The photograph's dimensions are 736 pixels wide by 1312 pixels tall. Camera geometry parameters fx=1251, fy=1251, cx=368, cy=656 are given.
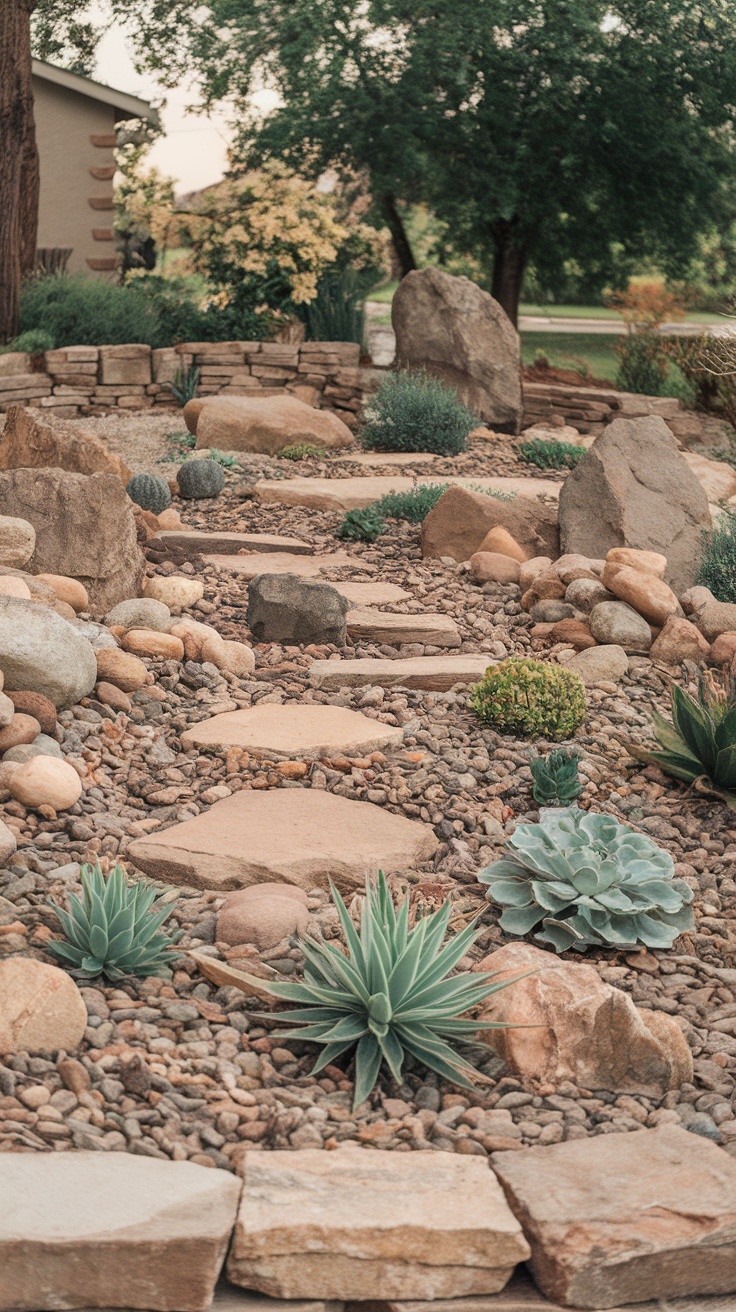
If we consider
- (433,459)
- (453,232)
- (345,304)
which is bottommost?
(433,459)

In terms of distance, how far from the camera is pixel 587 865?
3725 mm

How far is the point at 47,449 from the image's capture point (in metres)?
7.05

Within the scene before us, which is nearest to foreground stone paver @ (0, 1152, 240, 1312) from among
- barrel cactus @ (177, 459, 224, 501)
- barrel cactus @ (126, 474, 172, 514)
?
barrel cactus @ (126, 474, 172, 514)

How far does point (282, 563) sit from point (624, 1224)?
4.97 metres

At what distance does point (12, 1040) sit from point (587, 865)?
1.71 meters

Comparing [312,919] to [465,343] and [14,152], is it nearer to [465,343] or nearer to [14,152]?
[465,343]

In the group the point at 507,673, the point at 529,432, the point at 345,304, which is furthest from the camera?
the point at 345,304

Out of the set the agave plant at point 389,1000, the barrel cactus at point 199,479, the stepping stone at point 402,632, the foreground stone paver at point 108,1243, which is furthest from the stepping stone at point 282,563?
the foreground stone paver at point 108,1243

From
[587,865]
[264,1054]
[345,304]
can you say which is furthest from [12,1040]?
[345,304]

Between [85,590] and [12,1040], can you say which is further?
[85,590]

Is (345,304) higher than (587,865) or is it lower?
higher

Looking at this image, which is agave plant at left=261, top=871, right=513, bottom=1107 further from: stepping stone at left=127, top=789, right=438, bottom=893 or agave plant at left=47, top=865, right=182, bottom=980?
stepping stone at left=127, top=789, right=438, bottom=893

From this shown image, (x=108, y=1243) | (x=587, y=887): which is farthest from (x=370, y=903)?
(x=108, y=1243)

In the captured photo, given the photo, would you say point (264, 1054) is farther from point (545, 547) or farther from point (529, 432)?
point (529, 432)
